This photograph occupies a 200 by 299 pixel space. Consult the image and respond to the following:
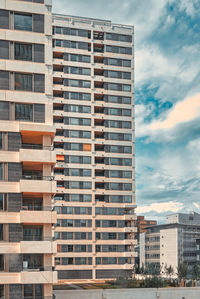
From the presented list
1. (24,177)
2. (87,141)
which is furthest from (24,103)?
(87,141)

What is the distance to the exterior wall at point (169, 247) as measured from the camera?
120938 millimetres

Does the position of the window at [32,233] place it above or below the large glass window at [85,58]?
below

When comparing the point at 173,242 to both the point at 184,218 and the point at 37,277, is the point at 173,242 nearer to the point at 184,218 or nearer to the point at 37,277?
the point at 184,218

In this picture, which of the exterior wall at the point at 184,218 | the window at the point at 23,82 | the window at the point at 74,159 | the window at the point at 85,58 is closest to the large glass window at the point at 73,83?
the window at the point at 85,58

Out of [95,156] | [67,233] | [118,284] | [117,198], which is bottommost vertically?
[118,284]

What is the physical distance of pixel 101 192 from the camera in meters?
86.3

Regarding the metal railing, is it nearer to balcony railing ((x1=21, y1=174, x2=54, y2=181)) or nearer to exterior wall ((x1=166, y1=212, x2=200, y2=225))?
balcony railing ((x1=21, y1=174, x2=54, y2=181))

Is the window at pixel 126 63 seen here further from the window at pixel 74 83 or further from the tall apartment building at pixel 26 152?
the tall apartment building at pixel 26 152

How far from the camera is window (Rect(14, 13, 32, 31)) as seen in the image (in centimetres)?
4225

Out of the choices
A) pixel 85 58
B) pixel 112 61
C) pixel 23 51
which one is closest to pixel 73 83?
pixel 85 58

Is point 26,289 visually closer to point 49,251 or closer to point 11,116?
point 49,251

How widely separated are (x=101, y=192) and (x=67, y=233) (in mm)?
10699

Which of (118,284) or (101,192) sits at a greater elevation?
(101,192)

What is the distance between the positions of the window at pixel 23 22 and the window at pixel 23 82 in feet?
16.1
